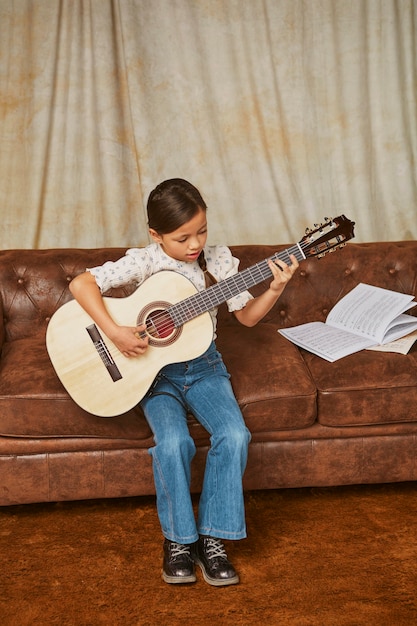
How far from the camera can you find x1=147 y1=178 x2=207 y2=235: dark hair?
2.19 metres

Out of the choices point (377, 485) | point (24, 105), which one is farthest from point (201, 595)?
point (24, 105)

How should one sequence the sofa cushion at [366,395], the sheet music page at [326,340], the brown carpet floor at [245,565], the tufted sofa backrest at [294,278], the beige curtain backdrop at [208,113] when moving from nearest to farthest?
the brown carpet floor at [245,565]
the sofa cushion at [366,395]
the sheet music page at [326,340]
the tufted sofa backrest at [294,278]
the beige curtain backdrop at [208,113]

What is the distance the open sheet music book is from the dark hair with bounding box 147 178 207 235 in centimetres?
78

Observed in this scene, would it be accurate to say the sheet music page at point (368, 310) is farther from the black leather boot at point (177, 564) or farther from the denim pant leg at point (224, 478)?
the black leather boot at point (177, 564)

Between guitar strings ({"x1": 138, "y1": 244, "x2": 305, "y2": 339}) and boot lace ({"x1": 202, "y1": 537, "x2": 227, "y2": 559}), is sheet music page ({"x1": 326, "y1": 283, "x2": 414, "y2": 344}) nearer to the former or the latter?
guitar strings ({"x1": 138, "y1": 244, "x2": 305, "y2": 339})

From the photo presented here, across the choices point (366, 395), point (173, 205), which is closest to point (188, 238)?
point (173, 205)

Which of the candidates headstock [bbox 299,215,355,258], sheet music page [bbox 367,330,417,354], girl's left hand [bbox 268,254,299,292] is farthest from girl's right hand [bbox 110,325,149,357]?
sheet music page [bbox 367,330,417,354]

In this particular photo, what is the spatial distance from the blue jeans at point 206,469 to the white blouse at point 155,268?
0.35 meters

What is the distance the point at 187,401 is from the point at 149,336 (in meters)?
0.26

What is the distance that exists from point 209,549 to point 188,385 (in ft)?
1.71

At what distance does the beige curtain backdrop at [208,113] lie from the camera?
11.8ft

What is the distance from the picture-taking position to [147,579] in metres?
2.12

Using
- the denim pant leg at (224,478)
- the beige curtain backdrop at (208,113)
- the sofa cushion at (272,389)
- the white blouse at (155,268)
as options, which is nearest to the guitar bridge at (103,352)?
the white blouse at (155,268)

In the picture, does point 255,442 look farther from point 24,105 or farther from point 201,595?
point 24,105
